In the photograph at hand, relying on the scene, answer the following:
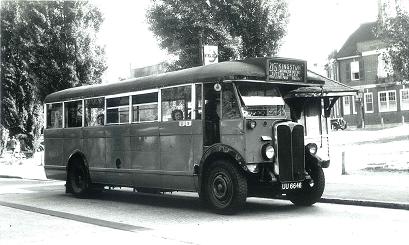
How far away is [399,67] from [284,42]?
6110 millimetres

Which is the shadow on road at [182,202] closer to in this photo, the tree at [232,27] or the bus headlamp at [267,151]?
the bus headlamp at [267,151]

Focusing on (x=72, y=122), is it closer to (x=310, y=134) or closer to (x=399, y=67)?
(x=310, y=134)

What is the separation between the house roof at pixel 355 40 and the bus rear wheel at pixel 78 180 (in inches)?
1734

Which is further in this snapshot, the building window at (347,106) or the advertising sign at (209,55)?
the building window at (347,106)

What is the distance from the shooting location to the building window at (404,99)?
1906 inches

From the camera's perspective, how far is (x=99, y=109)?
1356 centimetres

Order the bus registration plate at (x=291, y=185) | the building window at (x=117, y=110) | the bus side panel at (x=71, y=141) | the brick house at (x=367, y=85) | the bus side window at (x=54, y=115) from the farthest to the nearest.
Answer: the brick house at (x=367, y=85)
the bus side window at (x=54, y=115)
the bus side panel at (x=71, y=141)
the building window at (x=117, y=110)
the bus registration plate at (x=291, y=185)

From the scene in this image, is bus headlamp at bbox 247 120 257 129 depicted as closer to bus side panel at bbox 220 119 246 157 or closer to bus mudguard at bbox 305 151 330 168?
bus side panel at bbox 220 119 246 157

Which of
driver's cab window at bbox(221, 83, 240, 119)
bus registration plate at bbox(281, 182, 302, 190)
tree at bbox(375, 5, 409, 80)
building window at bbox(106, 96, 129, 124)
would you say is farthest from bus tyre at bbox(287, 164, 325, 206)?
tree at bbox(375, 5, 409, 80)

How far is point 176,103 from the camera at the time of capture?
11.1m

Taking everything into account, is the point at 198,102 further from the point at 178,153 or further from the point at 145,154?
the point at 145,154

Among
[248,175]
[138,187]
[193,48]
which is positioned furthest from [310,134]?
[193,48]

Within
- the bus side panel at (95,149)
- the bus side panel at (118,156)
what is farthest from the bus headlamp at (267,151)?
the bus side panel at (95,149)

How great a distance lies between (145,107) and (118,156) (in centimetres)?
158
